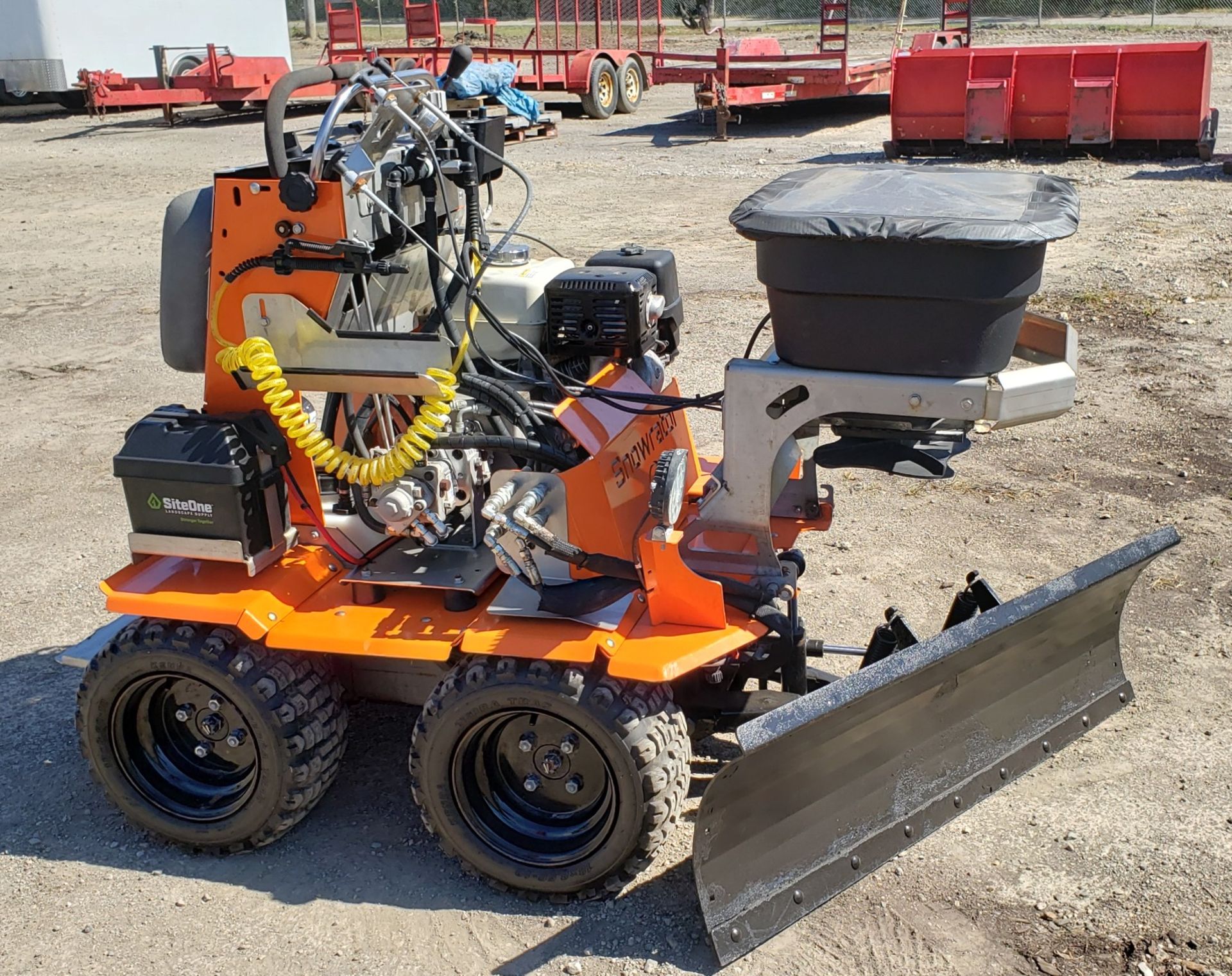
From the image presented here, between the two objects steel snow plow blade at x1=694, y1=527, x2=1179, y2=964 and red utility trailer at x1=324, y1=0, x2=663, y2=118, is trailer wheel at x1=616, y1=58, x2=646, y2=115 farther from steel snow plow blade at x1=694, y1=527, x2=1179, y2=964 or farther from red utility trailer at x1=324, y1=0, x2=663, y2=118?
steel snow plow blade at x1=694, y1=527, x2=1179, y2=964

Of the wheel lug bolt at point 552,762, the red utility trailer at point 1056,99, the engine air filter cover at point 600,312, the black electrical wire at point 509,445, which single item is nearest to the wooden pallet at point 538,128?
the red utility trailer at point 1056,99

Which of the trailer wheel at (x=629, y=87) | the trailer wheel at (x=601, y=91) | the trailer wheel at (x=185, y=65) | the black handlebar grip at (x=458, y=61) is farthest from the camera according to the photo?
the trailer wheel at (x=185, y=65)

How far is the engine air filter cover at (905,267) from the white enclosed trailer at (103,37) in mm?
19764

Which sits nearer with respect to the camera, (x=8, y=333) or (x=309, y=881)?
(x=309, y=881)

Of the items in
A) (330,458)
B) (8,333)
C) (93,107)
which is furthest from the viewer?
(93,107)

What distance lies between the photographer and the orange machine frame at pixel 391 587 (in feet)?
11.0

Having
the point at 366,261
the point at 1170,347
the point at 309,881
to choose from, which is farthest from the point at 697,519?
the point at 1170,347

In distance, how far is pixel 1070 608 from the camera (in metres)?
3.79

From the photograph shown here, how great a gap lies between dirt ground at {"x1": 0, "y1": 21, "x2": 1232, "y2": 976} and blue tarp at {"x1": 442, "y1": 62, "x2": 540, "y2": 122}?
4555 mm

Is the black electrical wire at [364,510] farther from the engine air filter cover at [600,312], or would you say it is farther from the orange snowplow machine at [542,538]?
the engine air filter cover at [600,312]

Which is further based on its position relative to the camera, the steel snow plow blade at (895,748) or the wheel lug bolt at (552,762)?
the wheel lug bolt at (552,762)

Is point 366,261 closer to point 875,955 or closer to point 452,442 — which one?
point 452,442

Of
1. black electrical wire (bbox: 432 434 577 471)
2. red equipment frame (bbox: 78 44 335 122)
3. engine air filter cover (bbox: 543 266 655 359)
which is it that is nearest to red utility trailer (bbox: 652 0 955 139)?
red equipment frame (bbox: 78 44 335 122)

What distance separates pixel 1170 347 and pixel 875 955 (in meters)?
5.64
